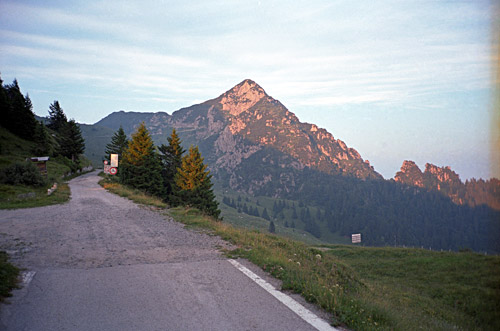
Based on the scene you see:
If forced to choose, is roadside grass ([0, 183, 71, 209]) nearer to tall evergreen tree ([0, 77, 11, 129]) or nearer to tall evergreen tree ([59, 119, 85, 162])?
tall evergreen tree ([0, 77, 11, 129])

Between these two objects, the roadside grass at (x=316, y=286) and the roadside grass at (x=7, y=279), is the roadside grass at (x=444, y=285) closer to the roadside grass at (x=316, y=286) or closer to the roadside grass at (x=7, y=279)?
the roadside grass at (x=316, y=286)

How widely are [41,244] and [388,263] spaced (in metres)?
26.2

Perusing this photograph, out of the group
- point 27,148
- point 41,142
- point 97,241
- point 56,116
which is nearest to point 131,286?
point 97,241

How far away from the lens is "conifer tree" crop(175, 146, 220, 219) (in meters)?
50.1

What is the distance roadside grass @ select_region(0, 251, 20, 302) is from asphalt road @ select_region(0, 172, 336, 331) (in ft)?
0.47

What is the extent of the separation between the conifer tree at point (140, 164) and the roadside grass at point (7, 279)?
3941 cm

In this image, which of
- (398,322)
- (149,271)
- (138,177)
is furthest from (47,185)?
(398,322)

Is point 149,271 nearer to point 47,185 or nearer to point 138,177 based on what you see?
point 47,185

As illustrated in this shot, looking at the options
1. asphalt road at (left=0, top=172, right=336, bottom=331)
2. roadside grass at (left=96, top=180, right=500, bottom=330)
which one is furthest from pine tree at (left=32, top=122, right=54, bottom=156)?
asphalt road at (left=0, top=172, right=336, bottom=331)

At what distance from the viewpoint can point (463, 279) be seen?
20.1 meters

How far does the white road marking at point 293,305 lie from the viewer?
431 cm

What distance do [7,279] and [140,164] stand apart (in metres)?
41.5

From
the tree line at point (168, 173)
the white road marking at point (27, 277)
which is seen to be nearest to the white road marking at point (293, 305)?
the white road marking at point (27, 277)

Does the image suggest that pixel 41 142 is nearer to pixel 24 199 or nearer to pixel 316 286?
Result: pixel 24 199
